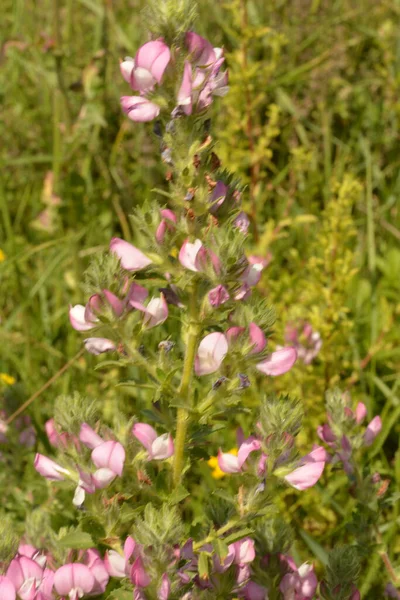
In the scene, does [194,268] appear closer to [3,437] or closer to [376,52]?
[3,437]

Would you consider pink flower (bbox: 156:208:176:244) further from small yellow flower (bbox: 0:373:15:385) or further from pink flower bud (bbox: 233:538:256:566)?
small yellow flower (bbox: 0:373:15:385)

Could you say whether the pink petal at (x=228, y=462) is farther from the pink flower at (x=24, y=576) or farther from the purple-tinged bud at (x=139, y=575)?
the pink flower at (x=24, y=576)

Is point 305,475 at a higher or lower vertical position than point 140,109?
lower

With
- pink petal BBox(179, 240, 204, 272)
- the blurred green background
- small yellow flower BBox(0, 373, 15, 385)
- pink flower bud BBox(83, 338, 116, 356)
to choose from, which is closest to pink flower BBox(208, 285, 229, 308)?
pink petal BBox(179, 240, 204, 272)

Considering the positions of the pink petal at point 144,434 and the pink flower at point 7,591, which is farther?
the pink petal at point 144,434

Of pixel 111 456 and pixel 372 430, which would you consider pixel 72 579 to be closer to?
pixel 111 456

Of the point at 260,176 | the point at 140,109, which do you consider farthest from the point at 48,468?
the point at 260,176

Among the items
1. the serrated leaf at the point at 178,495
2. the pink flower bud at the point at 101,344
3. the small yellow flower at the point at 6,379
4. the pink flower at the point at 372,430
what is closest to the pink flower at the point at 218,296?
the pink flower bud at the point at 101,344
